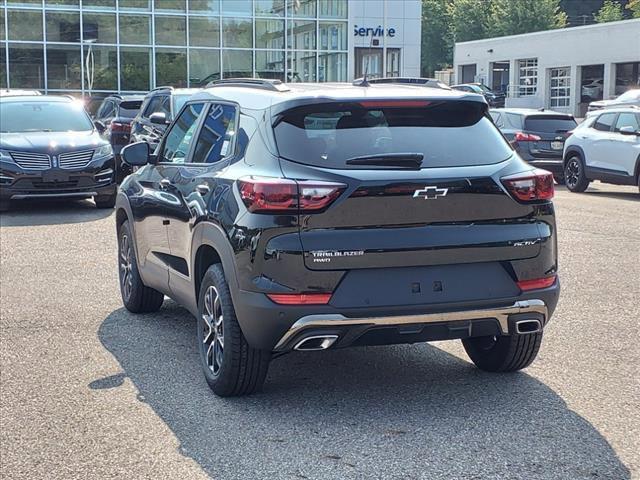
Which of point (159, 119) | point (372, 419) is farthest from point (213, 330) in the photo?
point (159, 119)

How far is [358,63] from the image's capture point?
4850 centimetres

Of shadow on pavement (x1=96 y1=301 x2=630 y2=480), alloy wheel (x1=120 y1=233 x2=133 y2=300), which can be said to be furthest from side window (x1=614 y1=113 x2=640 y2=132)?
shadow on pavement (x1=96 y1=301 x2=630 y2=480)

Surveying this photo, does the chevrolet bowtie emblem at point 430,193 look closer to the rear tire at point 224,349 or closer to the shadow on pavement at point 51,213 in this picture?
the rear tire at point 224,349

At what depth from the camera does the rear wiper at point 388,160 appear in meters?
5.26

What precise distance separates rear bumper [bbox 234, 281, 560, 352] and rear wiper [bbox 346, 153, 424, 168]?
762 millimetres

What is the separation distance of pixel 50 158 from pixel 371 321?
10.9m

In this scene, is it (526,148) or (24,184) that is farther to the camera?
(526,148)

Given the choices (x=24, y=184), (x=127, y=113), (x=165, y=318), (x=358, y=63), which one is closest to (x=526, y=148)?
(x=127, y=113)

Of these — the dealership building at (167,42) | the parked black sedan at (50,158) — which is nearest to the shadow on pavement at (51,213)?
the parked black sedan at (50,158)

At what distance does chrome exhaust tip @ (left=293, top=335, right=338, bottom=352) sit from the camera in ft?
16.8

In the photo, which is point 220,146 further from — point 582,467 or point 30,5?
point 30,5

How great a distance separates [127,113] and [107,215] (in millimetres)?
6750

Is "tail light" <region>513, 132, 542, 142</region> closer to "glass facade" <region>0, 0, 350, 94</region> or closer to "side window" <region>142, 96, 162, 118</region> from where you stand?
"side window" <region>142, 96, 162, 118</region>

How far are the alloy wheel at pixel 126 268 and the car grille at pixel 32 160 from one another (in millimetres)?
7180
